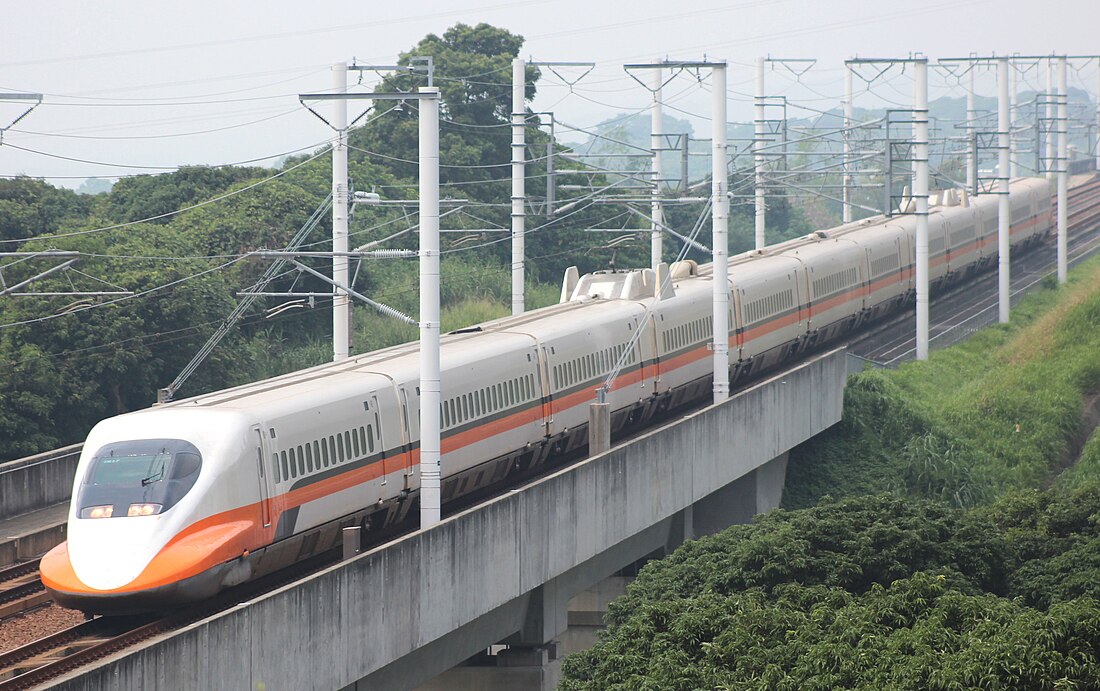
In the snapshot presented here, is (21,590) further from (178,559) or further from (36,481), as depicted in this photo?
(36,481)

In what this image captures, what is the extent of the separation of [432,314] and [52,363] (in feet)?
70.0

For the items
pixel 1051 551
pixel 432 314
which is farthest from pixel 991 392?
pixel 432 314

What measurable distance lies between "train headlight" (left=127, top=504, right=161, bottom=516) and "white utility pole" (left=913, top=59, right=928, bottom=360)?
1351 inches

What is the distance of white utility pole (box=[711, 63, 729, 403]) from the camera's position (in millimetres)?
35938

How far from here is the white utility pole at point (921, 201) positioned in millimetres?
50219

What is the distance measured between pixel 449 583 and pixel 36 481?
10.3 m

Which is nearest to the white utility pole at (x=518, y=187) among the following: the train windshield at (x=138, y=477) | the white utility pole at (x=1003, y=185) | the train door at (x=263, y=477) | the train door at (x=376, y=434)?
the train door at (x=376, y=434)

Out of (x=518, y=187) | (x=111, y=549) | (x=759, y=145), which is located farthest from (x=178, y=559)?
(x=759, y=145)

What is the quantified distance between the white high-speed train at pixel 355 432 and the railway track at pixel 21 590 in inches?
75.4

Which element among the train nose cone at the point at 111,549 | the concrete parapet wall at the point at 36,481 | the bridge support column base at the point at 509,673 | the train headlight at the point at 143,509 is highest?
the train headlight at the point at 143,509

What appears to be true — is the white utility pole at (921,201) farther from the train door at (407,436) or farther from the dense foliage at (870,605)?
the train door at (407,436)

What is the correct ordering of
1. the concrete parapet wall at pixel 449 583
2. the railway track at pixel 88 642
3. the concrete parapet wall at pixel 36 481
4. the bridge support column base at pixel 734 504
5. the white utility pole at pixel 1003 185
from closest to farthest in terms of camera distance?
the concrete parapet wall at pixel 449 583, the railway track at pixel 88 642, the concrete parapet wall at pixel 36 481, the bridge support column base at pixel 734 504, the white utility pole at pixel 1003 185

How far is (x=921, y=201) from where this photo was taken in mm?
50156

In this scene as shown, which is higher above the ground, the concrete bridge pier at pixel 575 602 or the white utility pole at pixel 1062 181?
the white utility pole at pixel 1062 181
